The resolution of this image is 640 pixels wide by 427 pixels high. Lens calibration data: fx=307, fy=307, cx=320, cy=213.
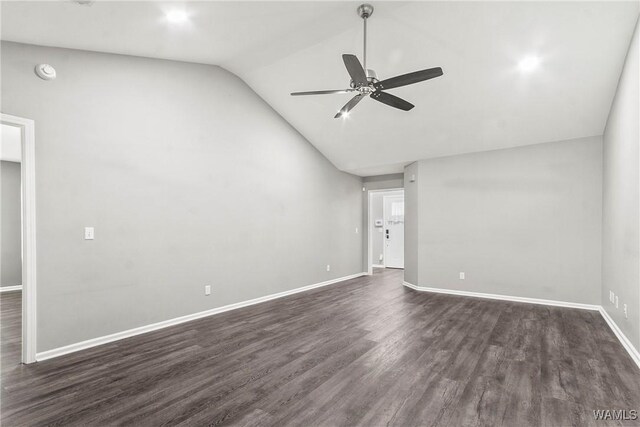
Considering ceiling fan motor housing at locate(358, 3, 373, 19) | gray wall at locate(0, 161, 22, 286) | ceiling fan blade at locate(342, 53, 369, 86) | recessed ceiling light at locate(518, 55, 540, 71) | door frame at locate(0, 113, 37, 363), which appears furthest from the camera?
gray wall at locate(0, 161, 22, 286)

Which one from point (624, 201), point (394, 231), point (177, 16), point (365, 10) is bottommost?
point (394, 231)

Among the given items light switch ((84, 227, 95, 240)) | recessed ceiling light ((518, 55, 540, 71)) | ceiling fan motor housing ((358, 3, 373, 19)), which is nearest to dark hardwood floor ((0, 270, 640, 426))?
light switch ((84, 227, 95, 240))

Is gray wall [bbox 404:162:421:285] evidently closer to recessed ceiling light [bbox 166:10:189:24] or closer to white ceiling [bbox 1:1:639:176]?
white ceiling [bbox 1:1:639:176]

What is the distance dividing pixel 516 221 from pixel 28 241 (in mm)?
6054

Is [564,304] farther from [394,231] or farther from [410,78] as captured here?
[394,231]

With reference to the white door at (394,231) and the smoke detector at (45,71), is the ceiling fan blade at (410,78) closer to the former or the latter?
the smoke detector at (45,71)

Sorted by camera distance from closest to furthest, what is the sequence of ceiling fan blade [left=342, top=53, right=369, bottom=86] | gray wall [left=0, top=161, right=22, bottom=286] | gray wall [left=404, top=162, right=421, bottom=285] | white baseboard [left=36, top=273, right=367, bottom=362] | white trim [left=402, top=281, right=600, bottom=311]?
ceiling fan blade [left=342, top=53, right=369, bottom=86] → white baseboard [left=36, top=273, right=367, bottom=362] → white trim [left=402, top=281, right=600, bottom=311] → gray wall [left=0, top=161, right=22, bottom=286] → gray wall [left=404, top=162, right=421, bottom=285]

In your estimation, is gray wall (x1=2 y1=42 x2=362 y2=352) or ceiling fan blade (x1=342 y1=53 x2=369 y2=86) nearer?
ceiling fan blade (x1=342 y1=53 x2=369 y2=86)

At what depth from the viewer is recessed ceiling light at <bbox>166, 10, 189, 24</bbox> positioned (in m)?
2.63

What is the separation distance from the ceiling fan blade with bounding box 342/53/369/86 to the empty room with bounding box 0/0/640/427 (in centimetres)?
3

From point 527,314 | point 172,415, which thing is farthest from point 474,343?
point 172,415

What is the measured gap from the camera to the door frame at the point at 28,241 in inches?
103

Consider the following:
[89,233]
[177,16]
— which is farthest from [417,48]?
[89,233]

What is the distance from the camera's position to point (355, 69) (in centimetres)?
250
